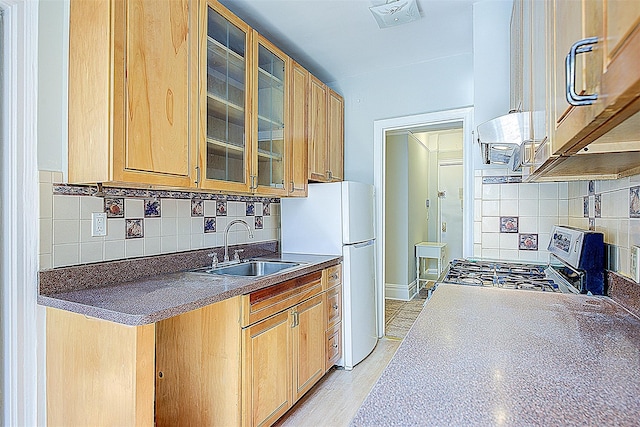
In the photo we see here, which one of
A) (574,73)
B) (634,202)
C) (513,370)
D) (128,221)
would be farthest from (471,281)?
(128,221)

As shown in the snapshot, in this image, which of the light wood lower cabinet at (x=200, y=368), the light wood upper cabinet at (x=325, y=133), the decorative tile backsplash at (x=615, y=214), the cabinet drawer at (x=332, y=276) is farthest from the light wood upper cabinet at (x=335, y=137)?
the decorative tile backsplash at (x=615, y=214)

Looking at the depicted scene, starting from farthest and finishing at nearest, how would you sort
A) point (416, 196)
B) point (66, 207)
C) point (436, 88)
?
point (416, 196) < point (436, 88) < point (66, 207)

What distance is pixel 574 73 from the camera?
21.5 inches

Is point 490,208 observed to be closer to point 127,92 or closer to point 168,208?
point 168,208

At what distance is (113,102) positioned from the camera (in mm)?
1432

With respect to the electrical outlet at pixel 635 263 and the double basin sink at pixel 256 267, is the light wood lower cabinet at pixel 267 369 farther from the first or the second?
the electrical outlet at pixel 635 263

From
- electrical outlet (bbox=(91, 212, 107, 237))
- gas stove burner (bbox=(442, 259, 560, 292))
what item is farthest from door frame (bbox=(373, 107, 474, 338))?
electrical outlet (bbox=(91, 212, 107, 237))

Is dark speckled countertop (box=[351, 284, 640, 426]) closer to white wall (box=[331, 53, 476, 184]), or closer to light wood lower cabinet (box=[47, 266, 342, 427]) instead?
light wood lower cabinet (box=[47, 266, 342, 427])

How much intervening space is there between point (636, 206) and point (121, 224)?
2.08 meters

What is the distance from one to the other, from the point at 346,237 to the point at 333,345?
784 millimetres

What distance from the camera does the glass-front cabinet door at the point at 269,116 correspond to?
228cm

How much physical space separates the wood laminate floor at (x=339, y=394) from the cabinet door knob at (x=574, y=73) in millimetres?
1563

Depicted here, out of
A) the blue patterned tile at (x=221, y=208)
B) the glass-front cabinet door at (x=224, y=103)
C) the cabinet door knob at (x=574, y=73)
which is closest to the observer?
the cabinet door knob at (x=574, y=73)

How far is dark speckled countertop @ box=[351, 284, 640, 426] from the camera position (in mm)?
582
